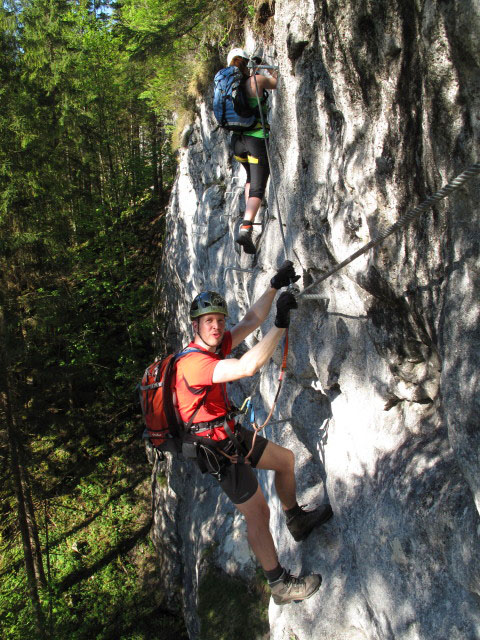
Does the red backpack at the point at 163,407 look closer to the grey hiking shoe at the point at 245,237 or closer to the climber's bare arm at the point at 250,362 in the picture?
the climber's bare arm at the point at 250,362

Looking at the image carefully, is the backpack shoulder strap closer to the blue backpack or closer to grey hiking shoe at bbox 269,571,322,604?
grey hiking shoe at bbox 269,571,322,604

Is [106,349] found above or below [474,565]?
Answer: below

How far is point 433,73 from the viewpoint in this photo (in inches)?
103

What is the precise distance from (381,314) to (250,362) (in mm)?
1174

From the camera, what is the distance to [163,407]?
13.6ft

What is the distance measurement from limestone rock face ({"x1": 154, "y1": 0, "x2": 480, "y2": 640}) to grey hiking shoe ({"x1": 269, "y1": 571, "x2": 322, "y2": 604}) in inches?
5.6

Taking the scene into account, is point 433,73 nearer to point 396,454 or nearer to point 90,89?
point 396,454

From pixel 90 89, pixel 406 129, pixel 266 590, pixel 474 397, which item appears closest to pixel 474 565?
pixel 474 397

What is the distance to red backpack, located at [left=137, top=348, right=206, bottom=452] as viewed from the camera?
4133 mm

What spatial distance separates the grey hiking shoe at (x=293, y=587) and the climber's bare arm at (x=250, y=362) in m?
2.22

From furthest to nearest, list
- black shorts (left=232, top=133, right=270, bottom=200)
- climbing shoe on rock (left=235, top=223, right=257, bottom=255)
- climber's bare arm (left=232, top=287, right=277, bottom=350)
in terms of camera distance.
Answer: climbing shoe on rock (left=235, top=223, right=257, bottom=255), black shorts (left=232, top=133, right=270, bottom=200), climber's bare arm (left=232, top=287, right=277, bottom=350)

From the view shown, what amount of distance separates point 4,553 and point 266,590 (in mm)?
10049

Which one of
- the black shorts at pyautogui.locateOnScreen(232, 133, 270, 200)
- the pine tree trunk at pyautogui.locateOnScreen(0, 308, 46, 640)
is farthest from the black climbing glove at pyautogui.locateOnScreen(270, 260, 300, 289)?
the pine tree trunk at pyautogui.locateOnScreen(0, 308, 46, 640)

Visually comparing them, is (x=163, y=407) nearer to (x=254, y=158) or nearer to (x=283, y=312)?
(x=283, y=312)
